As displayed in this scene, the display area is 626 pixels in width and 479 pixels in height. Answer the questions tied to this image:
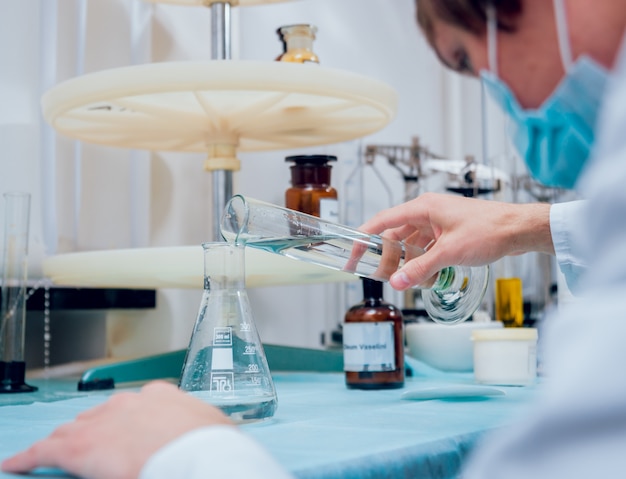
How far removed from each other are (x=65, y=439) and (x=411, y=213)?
2.11ft

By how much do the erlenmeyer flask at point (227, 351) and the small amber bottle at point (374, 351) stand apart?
359 millimetres

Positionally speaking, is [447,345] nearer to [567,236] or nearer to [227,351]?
[567,236]

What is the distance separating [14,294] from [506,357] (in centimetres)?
75

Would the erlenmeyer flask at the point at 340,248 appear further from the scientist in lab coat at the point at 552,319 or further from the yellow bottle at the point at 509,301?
the yellow bottle at the point at 509,301

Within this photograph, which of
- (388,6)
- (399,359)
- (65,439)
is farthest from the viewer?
(388,6)

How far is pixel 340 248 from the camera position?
1.03m

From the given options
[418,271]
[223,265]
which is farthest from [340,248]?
[223,265]

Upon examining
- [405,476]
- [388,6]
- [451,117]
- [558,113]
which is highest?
[388,6]

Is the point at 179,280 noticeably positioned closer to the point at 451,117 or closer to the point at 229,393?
the point at 229,393

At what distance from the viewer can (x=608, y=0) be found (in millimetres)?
478

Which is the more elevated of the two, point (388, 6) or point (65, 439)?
point (388, 6)

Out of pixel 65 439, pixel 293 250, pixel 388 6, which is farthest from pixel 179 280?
pixel 388 6

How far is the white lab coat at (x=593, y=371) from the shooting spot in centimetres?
36

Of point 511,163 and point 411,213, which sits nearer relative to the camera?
point 411,213
